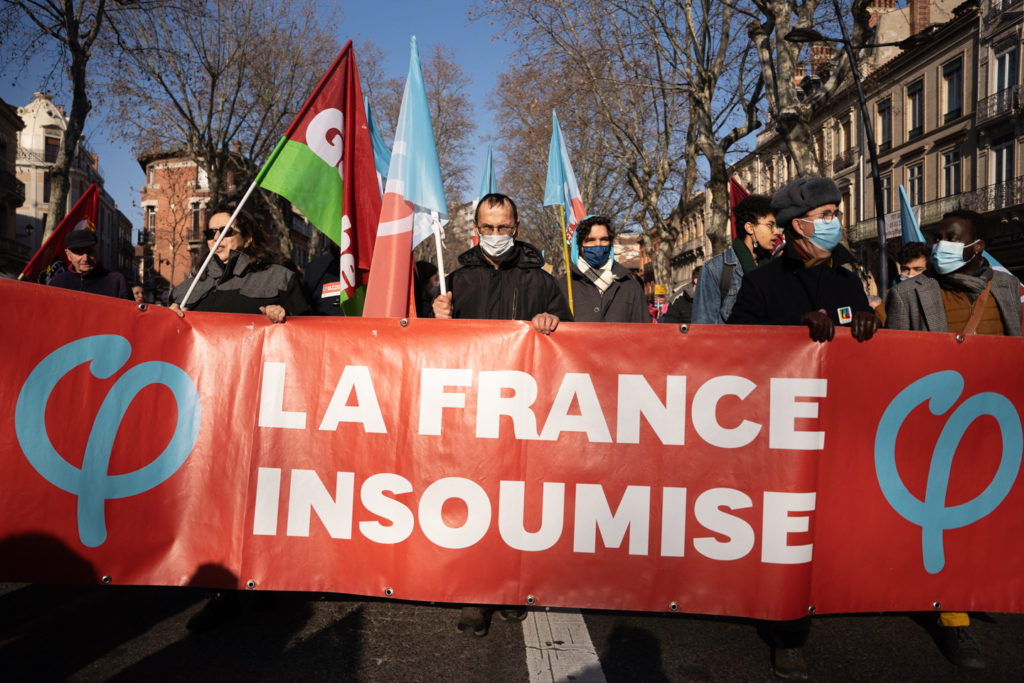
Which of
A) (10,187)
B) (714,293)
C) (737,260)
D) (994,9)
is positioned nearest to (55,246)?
(714,293)

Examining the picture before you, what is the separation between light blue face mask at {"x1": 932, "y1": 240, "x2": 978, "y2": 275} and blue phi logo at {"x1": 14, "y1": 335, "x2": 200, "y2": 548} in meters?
3.94

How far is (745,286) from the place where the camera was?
3.83 m

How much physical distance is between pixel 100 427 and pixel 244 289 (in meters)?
1.06

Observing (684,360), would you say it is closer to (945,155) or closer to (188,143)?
(188,143)

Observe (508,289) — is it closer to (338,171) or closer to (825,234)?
(338,171)

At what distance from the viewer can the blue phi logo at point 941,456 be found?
3.45 m

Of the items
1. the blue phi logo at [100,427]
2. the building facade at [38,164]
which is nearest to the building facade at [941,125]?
the blue phi logo at [100,427]

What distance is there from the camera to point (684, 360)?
348 centimetres

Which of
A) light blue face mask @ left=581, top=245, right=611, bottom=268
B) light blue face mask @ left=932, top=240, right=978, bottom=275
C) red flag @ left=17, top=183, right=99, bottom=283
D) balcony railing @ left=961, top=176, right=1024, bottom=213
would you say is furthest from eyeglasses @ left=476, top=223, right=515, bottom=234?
balcony railing @ left=961, top=176, right=1024, bottom=213

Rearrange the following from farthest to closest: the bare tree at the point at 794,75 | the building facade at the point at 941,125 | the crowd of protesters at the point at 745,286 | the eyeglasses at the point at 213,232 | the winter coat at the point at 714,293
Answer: the building facade at the point at 941,125 → the bare tree at the point at 794,75 → the winter coat at the point at 714,293 → the eyeglasses at the point at 213,232 → the crowd of protesters at the point at 745,286

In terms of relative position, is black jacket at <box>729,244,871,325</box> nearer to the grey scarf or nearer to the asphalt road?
the grey scarf

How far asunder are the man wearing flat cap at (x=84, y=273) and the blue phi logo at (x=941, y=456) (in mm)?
5273

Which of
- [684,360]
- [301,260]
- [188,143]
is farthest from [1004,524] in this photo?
[301,260]

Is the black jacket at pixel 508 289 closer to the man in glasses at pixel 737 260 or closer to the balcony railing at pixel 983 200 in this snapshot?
the man in glasses at pixel 737 260
